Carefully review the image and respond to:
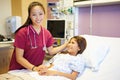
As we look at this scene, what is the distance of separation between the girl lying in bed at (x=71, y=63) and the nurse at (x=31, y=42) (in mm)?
148

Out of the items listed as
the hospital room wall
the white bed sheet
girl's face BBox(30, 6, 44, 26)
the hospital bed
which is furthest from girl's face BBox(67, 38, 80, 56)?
the hospital room wall

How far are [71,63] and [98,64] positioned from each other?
26 cm

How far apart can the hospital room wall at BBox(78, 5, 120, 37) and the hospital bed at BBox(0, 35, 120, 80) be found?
514 mm

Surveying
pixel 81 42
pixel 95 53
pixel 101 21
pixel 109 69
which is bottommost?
pixel 109 69

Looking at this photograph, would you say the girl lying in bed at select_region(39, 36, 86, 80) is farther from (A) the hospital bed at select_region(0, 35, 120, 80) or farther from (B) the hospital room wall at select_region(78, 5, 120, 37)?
(B) the hospital room wall at select_region(78, 5, 120, 37)

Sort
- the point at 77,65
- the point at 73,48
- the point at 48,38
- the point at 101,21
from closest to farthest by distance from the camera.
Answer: the point at 77,65, the point at 73,48, the point at 48,38, the point at 101,21

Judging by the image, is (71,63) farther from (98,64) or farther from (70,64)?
(98,64)

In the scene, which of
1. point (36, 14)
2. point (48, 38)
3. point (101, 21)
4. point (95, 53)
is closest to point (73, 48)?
point (95, 53)

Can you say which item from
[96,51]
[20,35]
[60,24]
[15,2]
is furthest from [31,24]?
[15,2]

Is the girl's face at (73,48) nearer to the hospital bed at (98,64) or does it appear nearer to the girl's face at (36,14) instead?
the hospital bed at (98,64)

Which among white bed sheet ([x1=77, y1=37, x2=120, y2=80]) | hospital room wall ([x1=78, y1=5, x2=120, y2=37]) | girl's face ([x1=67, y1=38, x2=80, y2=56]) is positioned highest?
hospital room wall ([x1=78, y1=5, x2=120, y2=37])

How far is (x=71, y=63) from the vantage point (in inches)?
58.8

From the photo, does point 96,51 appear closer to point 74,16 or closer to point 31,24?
point 31,24

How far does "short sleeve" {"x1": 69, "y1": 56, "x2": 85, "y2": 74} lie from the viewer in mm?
1476
